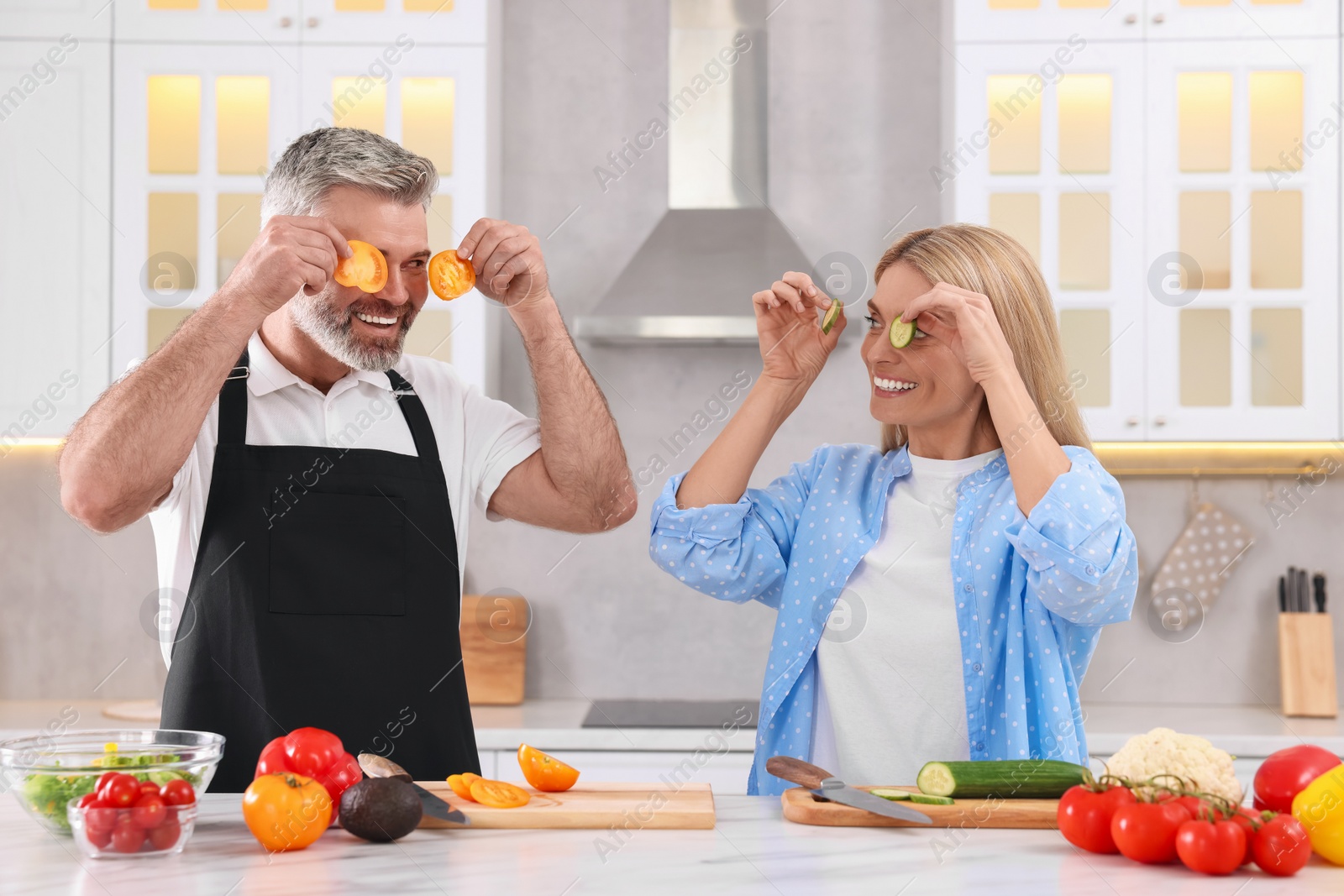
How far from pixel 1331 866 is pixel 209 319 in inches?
60.7

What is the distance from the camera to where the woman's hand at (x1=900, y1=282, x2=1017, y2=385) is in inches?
64.6

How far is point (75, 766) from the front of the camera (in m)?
1.16

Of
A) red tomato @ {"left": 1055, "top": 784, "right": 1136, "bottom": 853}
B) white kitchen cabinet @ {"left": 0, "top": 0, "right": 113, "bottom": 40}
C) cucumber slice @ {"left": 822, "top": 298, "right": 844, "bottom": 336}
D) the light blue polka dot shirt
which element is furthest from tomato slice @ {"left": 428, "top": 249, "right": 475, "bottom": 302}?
white kitchen cabinet @ {"left": 0, "top": 0, "right": 113, "bottom": 40}

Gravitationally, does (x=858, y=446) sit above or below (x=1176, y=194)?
below

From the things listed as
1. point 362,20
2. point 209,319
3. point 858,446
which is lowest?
point 858,446

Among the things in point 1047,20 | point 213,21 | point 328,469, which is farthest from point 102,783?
point 1047,20

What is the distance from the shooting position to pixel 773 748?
173 cm

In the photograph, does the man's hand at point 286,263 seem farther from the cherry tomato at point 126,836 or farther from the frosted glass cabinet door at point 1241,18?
the frosted glass cabinet door at point 1241,18

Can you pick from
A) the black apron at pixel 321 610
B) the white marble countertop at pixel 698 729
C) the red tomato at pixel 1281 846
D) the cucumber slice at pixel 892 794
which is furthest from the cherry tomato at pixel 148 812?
the white marble countertop at pixel 698 729

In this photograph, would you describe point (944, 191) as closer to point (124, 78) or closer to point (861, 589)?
point (861, 589)

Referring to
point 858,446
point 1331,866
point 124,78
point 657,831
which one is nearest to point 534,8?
point 124,78

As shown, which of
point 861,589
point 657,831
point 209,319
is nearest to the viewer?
point 657,831

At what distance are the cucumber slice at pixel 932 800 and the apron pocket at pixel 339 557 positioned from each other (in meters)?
0.88

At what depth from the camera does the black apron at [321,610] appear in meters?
1.67
